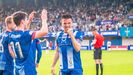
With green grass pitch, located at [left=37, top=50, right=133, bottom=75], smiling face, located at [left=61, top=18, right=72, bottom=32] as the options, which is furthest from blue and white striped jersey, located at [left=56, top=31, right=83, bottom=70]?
green grass pitch, located at [left=37, top=50, right=133, bottom=75]

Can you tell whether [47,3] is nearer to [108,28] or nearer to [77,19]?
[77,19]

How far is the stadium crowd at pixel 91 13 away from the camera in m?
50.0

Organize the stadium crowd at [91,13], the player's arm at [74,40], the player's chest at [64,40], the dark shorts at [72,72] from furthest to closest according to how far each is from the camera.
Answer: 1. the stadium crowd at [91,13]
2. the player's chest at [64,40]
3. the dark shorts at [72,72]
4. the player's arm at [74,40]

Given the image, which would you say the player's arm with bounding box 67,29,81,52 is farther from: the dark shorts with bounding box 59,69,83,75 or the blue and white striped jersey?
the dark shorts with bounding box 59,69,83,75

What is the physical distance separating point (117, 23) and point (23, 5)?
80.3ft

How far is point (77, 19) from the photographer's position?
56281 mm

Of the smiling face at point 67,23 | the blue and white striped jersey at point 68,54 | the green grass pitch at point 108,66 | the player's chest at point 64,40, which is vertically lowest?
the green grass pitch at point 108,66

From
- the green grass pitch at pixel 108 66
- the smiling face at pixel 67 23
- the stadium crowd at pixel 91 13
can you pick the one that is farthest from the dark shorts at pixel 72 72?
the stadium crowd at pixel 91 13

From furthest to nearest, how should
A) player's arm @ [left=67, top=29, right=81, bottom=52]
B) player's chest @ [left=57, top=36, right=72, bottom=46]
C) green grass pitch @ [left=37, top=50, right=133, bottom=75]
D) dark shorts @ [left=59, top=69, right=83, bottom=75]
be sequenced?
green grass pitch @ [left=37, top=50, right=133, bottom=75] → player's chest @ [left=57, top=36, right=72, bottom=46] → dark shorts @ [left=59, top=69, right=83, bottom=75] → player's arm @ [left=67, top=29, right=81, bottom=52]

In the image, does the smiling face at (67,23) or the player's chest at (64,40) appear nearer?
the smiling face at (67,23)

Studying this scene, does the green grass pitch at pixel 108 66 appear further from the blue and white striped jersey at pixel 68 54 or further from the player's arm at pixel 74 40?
the player's arm at pixel 74 40

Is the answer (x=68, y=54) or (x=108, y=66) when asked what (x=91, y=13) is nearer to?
→ (x=108, y=66)

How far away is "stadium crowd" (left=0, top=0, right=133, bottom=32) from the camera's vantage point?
50031 mm

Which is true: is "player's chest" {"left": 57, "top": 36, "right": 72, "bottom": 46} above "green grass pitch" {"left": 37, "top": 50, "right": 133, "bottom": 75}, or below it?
above
